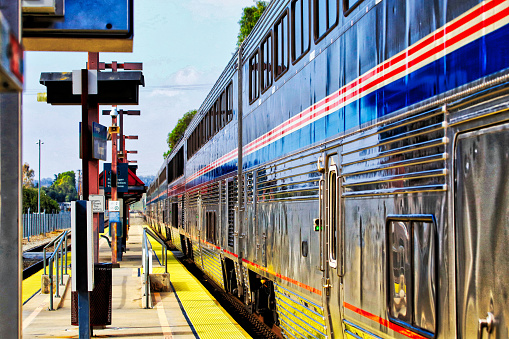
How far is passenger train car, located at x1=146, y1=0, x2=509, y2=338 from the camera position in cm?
320

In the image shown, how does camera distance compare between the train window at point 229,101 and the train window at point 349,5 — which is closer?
the train window at point 349,5

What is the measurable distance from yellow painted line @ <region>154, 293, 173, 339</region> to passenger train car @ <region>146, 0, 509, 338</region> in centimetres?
167

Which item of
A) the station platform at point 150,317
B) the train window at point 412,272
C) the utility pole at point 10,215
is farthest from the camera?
the station platform at point 150,317

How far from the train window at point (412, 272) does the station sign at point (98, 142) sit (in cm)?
387

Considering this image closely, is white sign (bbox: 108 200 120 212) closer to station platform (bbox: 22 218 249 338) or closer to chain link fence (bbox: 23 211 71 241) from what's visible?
station platform (bbox: 22 218 249 338)

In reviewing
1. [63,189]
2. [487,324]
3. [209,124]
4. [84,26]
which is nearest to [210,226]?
[209,124]

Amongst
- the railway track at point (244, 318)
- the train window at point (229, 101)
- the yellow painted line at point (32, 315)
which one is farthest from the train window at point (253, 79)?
the yellow painted line at point (32, 315)

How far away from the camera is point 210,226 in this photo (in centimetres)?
1388

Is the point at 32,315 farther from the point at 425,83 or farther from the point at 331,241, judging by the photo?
the point at 425,83

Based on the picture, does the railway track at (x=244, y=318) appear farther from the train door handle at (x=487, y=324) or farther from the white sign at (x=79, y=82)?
the train door handle at (x=487, y=324)

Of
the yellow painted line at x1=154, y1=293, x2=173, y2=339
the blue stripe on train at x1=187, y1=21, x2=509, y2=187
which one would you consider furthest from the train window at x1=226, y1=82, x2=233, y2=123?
the blue stripe on train at x1=187, y1=21, x2=509, y2=187

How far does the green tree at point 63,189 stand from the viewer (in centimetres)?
14088

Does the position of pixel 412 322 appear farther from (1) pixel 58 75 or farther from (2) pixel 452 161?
(1) pixel 58 75

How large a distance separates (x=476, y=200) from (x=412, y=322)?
1.03m
